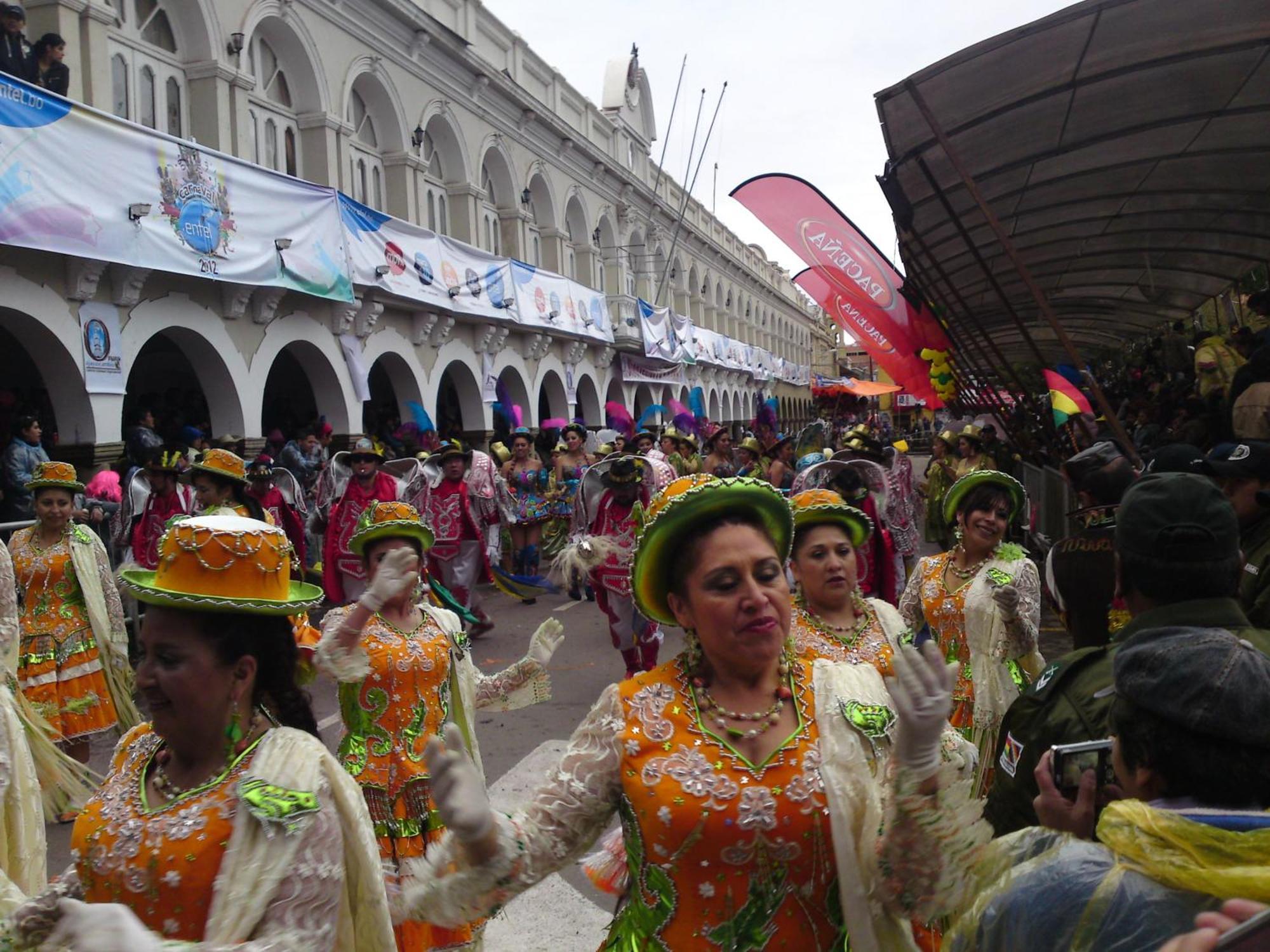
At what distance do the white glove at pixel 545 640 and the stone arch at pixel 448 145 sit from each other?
16640 millimetres

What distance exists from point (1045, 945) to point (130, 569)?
1.97m

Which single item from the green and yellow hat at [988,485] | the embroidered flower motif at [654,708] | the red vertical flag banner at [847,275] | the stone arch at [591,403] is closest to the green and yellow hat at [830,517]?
the green and yellow hat at [988,485]

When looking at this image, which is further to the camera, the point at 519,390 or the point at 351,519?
the point at 519,390

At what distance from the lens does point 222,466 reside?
6.35 meters

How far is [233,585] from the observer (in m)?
2.12

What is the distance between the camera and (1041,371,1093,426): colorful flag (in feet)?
23.3

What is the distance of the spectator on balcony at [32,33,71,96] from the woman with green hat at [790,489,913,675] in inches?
379

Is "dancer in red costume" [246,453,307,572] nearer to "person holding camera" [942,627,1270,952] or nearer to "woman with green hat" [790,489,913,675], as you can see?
"woman with green hat" [790,489,913,675]

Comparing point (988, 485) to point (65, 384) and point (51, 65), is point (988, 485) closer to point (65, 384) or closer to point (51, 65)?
point (65, 384)

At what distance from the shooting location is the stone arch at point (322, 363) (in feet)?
45.7

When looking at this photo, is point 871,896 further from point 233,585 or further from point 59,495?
point 59,495

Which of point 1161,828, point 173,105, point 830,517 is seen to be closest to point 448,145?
point 173,105

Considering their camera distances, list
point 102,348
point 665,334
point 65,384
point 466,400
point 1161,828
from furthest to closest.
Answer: point 665,334, point 466,400, point 102,348, point 65,384, point 1161,828

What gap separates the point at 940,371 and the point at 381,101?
36.9ft
